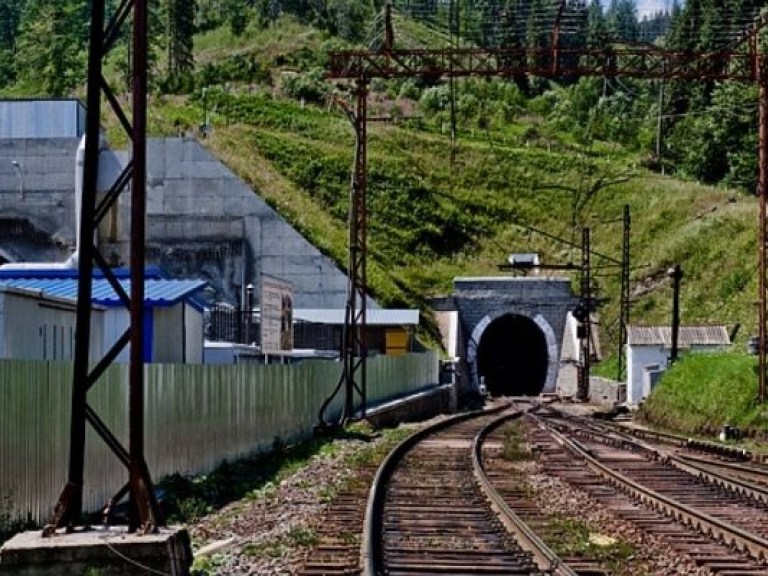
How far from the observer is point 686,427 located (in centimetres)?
3550

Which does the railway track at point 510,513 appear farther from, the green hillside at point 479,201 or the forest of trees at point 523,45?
the forest of trees at point 523,45

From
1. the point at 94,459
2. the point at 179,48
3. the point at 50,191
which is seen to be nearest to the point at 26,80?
the point at 179,48

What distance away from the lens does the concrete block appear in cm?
869

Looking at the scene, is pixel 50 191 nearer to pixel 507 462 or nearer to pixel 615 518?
pixel 507 462

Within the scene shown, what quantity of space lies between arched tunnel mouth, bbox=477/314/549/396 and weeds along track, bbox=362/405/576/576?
49650mm

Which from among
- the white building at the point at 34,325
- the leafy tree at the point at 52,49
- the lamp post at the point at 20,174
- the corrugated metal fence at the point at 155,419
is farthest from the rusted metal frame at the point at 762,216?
the leafy tree at the point at 52,49

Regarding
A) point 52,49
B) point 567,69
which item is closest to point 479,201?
point 52,49

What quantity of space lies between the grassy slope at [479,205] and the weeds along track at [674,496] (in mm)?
28231

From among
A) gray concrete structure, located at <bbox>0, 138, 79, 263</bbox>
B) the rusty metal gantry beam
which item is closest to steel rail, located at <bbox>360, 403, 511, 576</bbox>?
the rusty metal gantry beam

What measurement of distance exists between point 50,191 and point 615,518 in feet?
137

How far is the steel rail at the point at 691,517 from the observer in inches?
454

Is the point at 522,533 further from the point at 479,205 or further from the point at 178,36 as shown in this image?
the point at 178,36

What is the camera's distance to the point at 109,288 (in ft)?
70.3

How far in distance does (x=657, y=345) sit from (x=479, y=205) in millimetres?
29342
